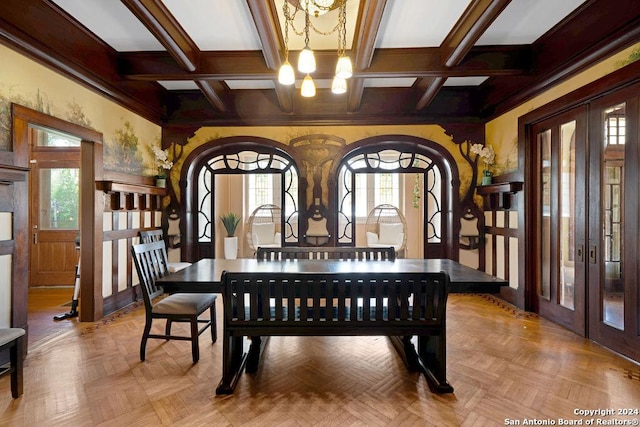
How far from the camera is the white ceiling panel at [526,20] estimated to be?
2.76 metres

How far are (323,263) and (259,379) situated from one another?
105 cm

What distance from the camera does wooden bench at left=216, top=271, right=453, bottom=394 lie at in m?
2.02

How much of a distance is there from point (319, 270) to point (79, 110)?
304 cm

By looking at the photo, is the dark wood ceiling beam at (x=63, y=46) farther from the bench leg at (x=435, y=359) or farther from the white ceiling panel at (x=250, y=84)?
the bench leg at (x=435, y=359)

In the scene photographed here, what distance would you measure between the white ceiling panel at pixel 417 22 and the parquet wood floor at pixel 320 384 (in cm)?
296

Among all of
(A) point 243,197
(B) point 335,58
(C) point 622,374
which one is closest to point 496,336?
(C) point 622,374

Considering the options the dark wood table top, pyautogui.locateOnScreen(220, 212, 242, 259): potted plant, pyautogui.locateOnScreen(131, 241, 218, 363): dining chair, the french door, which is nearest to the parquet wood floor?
pyautogui.locateOnScreen(131, 241, 218, 363): dining chair

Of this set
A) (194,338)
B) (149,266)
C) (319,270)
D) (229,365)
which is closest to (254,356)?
(229,365)

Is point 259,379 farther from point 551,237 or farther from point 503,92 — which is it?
point 503,92

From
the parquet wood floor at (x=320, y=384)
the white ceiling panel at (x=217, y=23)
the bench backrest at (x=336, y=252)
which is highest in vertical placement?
the white ceiling panel at (x=217, y=23)

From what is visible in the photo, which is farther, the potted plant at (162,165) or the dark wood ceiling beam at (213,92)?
the potted plant at (162,165)

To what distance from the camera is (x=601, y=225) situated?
114 inches

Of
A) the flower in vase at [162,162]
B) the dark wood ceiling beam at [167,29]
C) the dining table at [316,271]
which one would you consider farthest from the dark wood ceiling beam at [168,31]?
the dining table at [316,271]

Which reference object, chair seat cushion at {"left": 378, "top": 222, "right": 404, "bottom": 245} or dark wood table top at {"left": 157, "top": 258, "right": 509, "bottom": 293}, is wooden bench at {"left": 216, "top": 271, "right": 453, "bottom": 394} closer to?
dark wood table top at {"left": 157, "top": 258, "right": 509, "bottom": 293}
